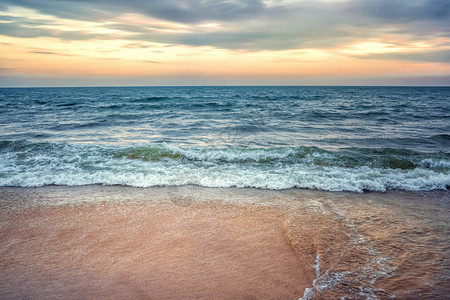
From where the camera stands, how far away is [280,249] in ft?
12.1

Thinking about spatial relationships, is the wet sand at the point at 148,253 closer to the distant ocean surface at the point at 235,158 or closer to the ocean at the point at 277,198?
the ocean at the point at 277,198

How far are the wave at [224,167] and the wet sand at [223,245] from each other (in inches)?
27.8

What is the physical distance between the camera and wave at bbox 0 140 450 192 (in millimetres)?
6371

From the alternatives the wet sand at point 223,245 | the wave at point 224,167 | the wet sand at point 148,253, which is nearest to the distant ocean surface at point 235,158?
the wave at point 224,167

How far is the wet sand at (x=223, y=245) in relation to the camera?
2.97m

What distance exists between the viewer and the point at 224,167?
7.88 metres

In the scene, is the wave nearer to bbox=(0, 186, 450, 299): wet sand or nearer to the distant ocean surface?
the distant ocean surface

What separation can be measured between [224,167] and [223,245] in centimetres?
415

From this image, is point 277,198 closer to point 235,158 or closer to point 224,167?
point 224,167

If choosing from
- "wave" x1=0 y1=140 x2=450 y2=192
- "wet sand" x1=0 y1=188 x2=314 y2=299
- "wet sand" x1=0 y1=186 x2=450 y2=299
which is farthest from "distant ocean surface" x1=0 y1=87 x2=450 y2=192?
"wet sand" x1=0 y1=188 x2=314 y2=299

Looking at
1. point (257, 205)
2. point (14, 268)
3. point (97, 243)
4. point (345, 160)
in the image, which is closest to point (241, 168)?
point (257, 205)

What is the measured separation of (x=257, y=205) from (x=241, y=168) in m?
2.68

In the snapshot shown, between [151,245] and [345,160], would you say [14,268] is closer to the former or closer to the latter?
[151,245]

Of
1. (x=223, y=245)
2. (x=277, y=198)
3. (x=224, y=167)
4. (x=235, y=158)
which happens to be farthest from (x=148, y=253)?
(x=235, y=158)
